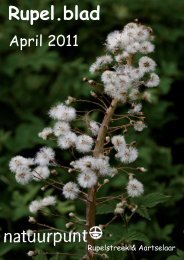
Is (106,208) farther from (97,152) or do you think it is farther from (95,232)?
(97,152)

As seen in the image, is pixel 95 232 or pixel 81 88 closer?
pixel 95 232

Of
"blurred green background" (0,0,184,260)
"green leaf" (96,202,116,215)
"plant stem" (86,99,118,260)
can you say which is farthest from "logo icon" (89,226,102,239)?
"blurred green background" (0,0,184,260)

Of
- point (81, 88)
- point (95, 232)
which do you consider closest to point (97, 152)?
point (95, 232)

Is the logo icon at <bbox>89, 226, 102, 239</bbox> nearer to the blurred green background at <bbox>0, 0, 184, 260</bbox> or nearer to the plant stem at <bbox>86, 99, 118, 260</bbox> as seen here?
the plant stem at <bbox>86, 99, 118, 260</bbox>

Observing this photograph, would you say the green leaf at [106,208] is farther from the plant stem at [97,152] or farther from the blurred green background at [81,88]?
the blurred green background at [81,88]

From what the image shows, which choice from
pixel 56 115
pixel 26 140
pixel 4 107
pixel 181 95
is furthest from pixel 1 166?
pixel 181 95

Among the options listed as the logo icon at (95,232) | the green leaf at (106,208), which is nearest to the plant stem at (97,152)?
the logo icon at (95,232)

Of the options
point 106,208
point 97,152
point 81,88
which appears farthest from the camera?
point 81,88
